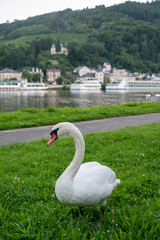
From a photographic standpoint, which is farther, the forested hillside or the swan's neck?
the forested hillside

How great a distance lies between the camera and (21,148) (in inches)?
253

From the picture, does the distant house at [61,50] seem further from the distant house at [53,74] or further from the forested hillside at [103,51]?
the distant house at [53,74]

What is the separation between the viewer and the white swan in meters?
2.81

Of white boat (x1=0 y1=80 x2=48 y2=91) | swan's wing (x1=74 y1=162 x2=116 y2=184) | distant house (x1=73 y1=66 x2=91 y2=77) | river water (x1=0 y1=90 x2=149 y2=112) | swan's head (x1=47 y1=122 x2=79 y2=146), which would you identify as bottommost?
river water (x1=0 y1=90 x2=149 y2=112)

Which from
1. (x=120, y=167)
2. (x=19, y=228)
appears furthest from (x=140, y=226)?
(x=120, y=167)

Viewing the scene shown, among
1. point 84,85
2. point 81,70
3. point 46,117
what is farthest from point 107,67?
point 46,117

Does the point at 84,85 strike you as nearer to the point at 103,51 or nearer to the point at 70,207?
the point at 103,51

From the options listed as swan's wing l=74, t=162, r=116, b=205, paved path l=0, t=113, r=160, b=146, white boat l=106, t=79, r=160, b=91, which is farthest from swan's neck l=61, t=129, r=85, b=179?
white boat l=106, t=79, r=160, b=91

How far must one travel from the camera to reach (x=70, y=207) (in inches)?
139

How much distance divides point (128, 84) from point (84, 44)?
70.7 meters

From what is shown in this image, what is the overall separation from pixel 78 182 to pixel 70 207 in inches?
33.1

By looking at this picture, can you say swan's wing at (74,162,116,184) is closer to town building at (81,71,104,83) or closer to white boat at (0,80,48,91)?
white boat at (0,80,48,91)

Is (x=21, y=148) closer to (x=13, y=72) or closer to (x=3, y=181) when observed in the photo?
(x=3, y=181)

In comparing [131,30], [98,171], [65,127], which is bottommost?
[98,171]
